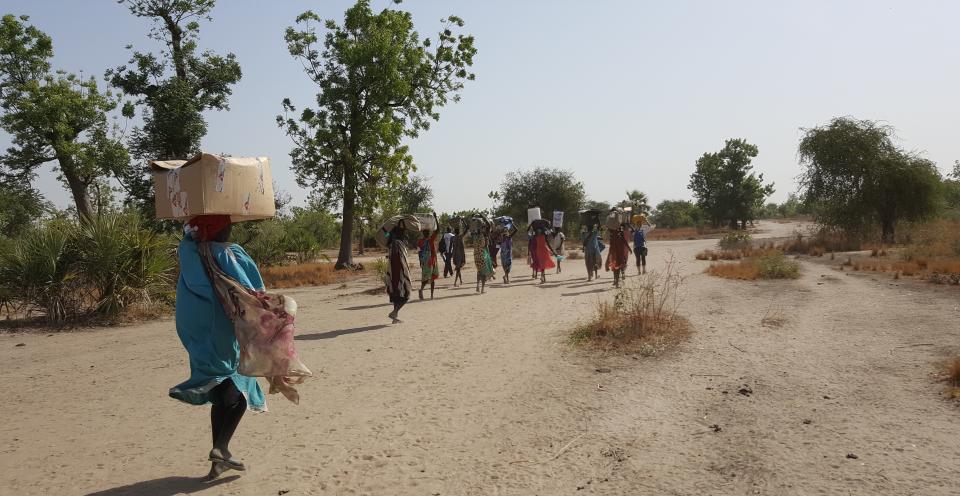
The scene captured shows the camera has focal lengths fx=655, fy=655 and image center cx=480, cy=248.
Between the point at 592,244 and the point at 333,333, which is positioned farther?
the point at 592,244

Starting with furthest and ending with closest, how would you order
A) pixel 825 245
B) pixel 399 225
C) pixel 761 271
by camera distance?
pixel 825 245, pixel 761 271, pixel 399 225

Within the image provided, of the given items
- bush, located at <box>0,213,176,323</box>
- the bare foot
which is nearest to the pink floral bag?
the bare foot

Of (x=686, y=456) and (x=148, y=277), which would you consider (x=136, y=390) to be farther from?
(x=148, y=277)

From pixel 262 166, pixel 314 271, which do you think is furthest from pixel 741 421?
pixel 314 271

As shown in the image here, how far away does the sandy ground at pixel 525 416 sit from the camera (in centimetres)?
439

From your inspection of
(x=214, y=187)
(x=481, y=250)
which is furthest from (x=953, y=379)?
(x=481, y=250)

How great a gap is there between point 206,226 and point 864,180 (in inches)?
1314

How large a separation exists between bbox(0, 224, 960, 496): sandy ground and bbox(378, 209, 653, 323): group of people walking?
1.32 m

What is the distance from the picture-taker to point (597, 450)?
494 cm

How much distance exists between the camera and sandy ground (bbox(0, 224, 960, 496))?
439cm

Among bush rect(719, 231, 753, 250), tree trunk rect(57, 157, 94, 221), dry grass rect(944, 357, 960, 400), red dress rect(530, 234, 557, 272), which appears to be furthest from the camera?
bush rect(719, 231, 753, 250)

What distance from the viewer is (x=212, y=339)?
4.35 m

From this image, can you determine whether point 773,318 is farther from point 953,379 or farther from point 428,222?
→ point 428,222

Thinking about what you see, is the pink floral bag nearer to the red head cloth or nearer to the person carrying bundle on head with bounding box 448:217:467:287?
the red head cloth
